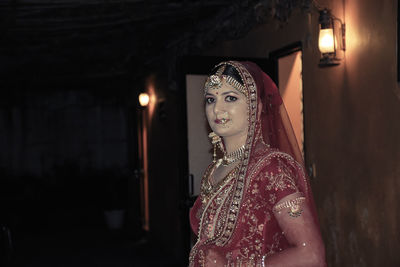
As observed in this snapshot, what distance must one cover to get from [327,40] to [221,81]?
1539 millimetres

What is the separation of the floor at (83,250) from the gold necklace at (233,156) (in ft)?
15.2

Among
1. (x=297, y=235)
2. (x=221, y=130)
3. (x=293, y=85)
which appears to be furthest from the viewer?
(x=293, y=85)

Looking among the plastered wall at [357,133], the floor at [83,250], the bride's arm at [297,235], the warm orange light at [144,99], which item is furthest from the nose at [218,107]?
the warm orange light at [144,99]

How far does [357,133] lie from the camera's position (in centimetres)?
287

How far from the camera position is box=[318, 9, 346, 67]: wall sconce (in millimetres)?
2928

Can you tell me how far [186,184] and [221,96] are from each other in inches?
91.0

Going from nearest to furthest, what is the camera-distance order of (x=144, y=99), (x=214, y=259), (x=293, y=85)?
(x=214, y=259)
(x=293, y=85)
(x=144, y=99)

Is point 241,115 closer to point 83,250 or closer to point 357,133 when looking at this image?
point 357,133

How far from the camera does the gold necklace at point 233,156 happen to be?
1.68 metres

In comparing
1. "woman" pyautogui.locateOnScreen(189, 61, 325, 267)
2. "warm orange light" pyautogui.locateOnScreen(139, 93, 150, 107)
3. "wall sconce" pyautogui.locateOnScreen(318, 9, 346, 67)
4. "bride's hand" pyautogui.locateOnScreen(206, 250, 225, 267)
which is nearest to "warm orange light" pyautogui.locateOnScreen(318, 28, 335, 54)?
"wall sconce" pyautogui.locateOnScreen(318, 9, 346, 67)

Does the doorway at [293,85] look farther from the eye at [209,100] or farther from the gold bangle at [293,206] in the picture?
the gold bangle at [293,206]

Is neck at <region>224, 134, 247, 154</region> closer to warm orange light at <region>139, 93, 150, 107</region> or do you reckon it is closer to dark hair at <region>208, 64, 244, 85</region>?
dark hair at <region>208, 64, 244, 85</region>

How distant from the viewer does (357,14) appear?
9.20 ft

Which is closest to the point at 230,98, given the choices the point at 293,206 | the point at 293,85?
the point at 293,206
